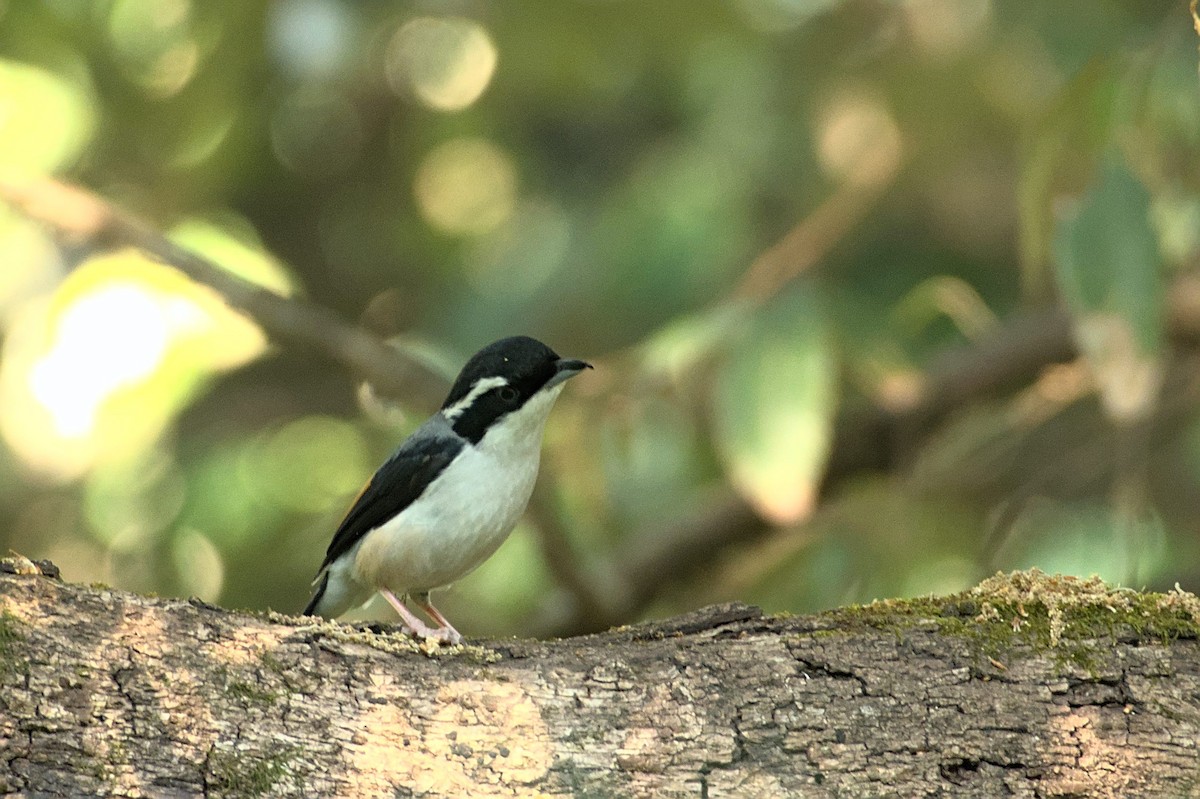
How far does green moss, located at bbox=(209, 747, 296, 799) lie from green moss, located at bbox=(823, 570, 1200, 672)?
1.55 m

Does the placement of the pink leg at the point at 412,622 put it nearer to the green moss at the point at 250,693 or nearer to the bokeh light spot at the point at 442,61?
the green moss at the point at 250,693

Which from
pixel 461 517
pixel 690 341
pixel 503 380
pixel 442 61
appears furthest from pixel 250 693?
pixel 442 61

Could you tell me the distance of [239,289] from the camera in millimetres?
6242

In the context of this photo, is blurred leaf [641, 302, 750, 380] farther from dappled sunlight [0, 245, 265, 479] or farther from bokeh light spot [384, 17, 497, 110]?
bokeh light spot [384, 17, 497, 110]

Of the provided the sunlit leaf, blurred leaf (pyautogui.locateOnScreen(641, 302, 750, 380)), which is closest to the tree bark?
blurred leaf (pyautogui.locateOnScreen(641, 302, 750, 380))

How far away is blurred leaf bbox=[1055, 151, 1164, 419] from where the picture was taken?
525cm

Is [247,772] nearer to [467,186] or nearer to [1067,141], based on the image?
[1067,141]

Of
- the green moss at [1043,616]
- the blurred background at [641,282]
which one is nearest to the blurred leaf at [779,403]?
the blurred background at [641,282]

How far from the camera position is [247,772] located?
3480 mm

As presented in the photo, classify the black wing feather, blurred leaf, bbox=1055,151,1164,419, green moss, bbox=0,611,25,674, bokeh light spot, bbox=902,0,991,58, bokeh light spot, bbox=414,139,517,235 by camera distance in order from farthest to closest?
bokeh light spot, bbox=414,139,517,235, bokeh light spot, bbox=902,0,991,58, the black wing feather, blurred leaf, bbox=1055,151,1164,419, green moss, bbox=0,611,25,674

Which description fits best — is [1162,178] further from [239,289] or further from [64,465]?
[64,465]

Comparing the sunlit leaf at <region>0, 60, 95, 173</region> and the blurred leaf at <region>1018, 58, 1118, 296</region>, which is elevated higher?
the sunlit leaf at <region>0, 60, 95, 173</region>

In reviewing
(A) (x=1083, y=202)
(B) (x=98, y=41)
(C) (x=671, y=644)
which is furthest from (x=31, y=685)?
(B) (x=98, y=41)

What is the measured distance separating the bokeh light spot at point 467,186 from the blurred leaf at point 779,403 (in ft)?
14.5
